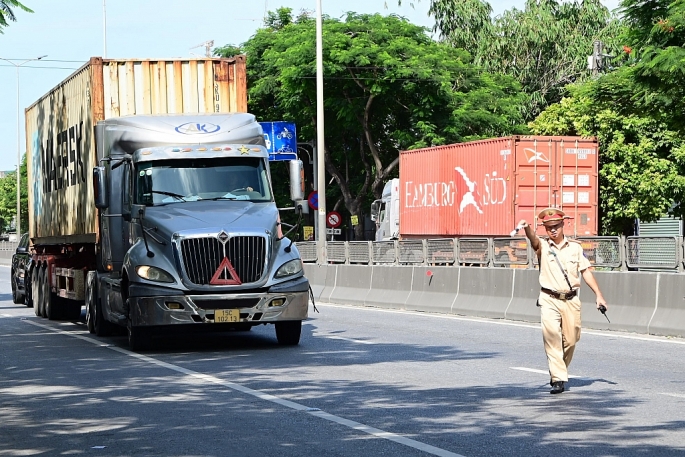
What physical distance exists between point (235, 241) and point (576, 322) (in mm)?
5850

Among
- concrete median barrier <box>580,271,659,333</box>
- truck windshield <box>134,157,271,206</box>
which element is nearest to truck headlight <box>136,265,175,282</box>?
truck windshield <box>134,157,271,206</box>

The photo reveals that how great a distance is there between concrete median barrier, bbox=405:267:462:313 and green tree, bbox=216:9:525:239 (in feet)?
91.3

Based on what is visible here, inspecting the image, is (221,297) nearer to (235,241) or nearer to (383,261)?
(235,241)

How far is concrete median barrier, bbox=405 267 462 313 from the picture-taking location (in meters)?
24.8

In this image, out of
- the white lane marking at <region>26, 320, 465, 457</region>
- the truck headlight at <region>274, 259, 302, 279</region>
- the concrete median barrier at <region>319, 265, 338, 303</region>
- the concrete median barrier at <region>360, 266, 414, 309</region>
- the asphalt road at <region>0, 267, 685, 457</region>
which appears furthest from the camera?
the concrete median barrier at <region>319, 265, 338, 303</region>

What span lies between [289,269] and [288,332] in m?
1.01

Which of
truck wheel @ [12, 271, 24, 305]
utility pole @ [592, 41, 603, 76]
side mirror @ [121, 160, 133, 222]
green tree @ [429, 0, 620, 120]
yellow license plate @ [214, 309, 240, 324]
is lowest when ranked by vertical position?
truck wheel @ [12, 271, 24, 305]

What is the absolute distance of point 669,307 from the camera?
1848cm

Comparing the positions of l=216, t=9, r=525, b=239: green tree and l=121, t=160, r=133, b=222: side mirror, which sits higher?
l=216, t=9, r=525, b=239: green tree

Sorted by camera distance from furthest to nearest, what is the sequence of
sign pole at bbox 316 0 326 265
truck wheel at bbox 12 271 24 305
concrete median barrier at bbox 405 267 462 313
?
sign pole at bbox 316 0 326 265, truck wheel at bbox 12 271 24 305, concrete median barrier at bbox 405 267 462 313

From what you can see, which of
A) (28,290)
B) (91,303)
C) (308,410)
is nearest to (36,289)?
(28,290)

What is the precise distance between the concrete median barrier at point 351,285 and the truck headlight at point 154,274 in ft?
39.5

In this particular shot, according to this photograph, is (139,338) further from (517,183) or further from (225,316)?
(517,183)

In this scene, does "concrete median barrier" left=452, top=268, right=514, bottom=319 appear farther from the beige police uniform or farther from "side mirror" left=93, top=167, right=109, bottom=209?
the beige police uniform
